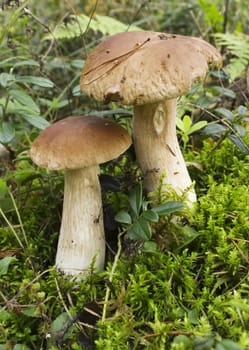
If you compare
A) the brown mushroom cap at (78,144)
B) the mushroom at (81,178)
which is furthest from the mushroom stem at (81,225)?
the brown mushroom cap at (78,144)

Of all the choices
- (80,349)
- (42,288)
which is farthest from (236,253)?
(42,288)

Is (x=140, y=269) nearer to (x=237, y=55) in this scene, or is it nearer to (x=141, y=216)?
(x=141, y=216)

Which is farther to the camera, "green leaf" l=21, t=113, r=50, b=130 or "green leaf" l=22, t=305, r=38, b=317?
"green leaf" l=21, t=113, r=50, b=130

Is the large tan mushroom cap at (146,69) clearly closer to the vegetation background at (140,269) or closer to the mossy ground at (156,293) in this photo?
the vegetation background at (140,269)

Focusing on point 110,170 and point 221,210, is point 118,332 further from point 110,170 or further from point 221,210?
point 110,170

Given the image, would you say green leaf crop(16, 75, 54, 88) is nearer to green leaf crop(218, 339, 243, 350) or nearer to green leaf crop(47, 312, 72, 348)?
green leaf crop(47, 312, 72, 348)

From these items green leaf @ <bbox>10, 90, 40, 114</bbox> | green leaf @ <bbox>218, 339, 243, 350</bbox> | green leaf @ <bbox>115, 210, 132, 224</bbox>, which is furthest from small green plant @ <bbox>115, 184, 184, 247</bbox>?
green leaf @ <bbox>10, 90, 40, 114</bbox>

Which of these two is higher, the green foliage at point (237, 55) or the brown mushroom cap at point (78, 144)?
the green foliage at point (237, 55)
